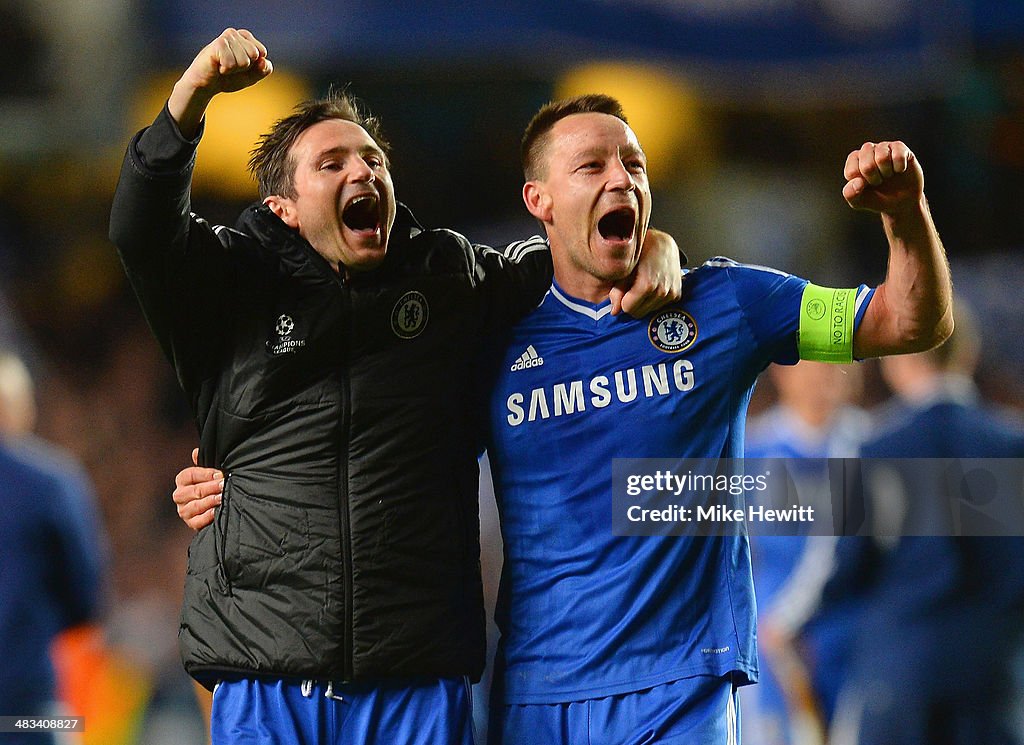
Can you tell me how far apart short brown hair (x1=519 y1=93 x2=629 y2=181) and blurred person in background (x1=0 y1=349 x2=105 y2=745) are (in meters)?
2.65

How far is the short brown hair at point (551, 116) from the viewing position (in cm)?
260

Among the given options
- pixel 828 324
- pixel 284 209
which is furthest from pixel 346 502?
pixel 828 324

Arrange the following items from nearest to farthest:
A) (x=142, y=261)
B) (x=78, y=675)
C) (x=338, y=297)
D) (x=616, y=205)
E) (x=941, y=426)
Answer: (x=142, y=261)
(x=338, y=297)
(x=616, y=205)
(x=941, y=426)
(x=78, y=675)

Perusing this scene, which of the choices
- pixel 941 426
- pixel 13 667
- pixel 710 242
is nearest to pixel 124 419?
pixel 13 667

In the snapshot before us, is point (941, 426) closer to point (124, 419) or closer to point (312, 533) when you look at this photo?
point (312, 533)

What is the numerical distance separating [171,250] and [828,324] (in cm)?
120

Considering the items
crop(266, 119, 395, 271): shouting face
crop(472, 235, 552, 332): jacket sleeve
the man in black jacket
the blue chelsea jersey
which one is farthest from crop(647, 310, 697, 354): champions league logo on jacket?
crop(266, 119, 395, 271): shouting face

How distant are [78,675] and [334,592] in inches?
155

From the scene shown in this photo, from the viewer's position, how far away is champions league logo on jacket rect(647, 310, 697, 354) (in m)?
2.42

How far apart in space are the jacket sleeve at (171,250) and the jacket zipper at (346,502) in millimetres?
242

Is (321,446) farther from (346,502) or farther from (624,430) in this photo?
(624,430)

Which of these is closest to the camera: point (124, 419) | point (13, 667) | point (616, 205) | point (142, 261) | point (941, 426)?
point (142, 261)

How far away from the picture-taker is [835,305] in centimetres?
237

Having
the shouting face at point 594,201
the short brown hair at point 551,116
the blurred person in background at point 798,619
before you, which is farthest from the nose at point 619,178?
the blurred person in background at point 798,619
